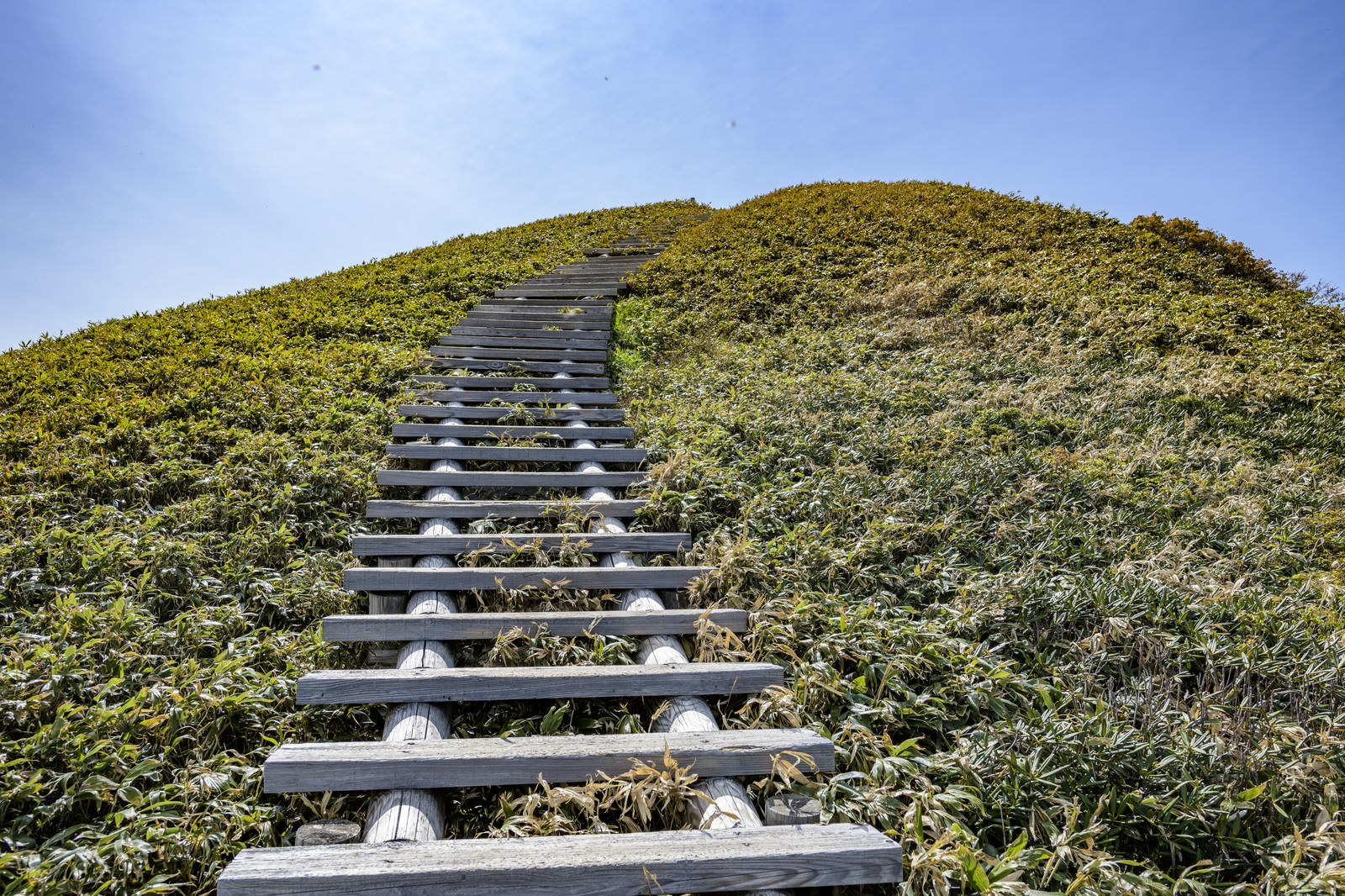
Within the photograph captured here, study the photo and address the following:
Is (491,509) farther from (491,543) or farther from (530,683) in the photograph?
(530,683)

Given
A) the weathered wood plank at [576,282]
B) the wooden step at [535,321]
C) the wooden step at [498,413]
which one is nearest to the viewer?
the wooden step at [498,413]

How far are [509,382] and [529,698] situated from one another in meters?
4.36

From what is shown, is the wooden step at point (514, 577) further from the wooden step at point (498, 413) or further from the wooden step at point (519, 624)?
the wooden step at point (498, 413)

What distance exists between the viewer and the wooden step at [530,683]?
240 cm

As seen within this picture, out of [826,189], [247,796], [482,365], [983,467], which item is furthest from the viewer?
[826,189]

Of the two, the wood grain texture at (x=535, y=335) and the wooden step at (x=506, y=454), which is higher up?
the wood grain texture at (x=535, y=335)

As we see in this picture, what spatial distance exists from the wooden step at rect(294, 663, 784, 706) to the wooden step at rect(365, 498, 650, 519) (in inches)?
54.8

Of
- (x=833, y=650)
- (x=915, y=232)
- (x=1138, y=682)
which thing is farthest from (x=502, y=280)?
(x=1138, y=682)

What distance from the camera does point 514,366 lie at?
697cm

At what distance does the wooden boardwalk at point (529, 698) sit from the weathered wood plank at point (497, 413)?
429mm

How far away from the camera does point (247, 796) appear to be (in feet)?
6.95

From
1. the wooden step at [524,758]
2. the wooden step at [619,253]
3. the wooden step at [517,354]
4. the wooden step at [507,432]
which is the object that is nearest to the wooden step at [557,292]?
the wooden step at [619,253]

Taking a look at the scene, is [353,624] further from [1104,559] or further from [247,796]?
[1104,559]

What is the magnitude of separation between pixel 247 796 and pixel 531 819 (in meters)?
0.99
